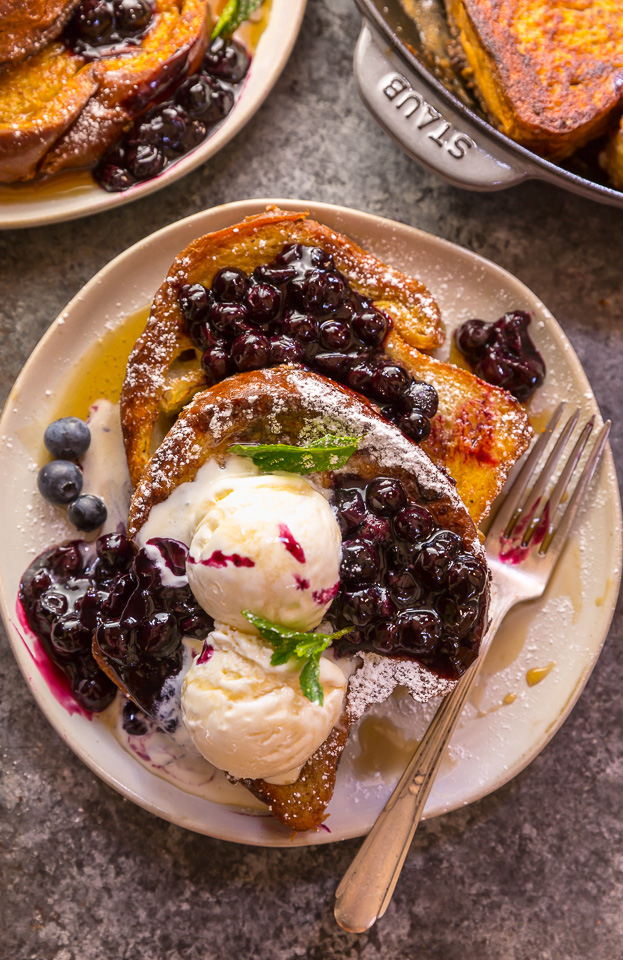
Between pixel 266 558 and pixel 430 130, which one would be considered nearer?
pixel 266 558

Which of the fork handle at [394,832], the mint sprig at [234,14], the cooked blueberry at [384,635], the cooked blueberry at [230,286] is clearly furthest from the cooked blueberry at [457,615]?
the mint sprig at [234,14]

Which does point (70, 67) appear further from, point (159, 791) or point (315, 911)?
point (315, 911)

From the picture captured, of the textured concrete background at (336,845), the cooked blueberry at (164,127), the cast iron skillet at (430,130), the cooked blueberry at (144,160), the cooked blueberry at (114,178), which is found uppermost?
the cast iron skillet at (430,130)

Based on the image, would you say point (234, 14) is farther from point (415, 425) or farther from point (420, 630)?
point (420, 630)

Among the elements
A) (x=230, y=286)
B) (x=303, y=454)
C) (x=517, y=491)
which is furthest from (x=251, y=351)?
(x=517, y=491)

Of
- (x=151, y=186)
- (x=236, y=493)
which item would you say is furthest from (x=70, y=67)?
(x=236, y=493)

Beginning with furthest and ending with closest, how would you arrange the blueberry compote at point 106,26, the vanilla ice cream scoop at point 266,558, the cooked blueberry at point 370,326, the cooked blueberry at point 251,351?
the blueberry compote at point 106,26
the cooked blueberry at point 370,326
the cooked blueberry at point 251,351
the vanilla ice cream scoop at point 266,558

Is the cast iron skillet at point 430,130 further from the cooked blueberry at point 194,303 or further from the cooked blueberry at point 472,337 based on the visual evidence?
the cooked blueberry at point 194,303
